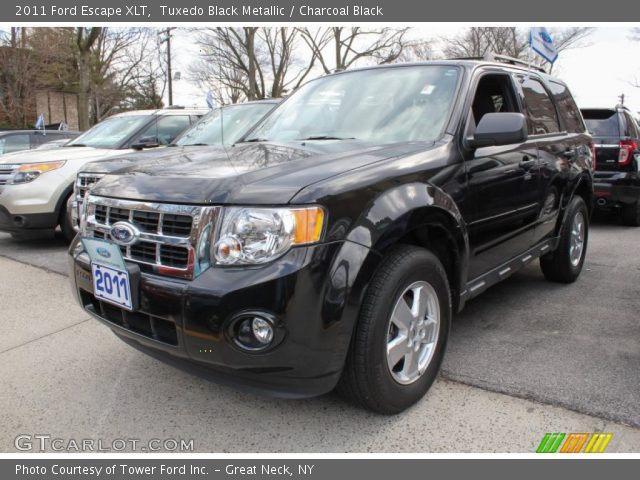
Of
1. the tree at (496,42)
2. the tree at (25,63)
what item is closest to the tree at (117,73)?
the tree at (25,63)

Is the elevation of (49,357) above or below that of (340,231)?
below

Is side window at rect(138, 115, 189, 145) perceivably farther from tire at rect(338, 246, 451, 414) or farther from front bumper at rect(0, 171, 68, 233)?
tire at rect(338, 246, 451, 414)

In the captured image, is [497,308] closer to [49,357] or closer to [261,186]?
[261,186]

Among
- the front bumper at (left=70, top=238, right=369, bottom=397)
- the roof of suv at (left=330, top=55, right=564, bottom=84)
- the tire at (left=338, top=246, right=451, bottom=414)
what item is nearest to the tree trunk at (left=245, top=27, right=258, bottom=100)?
the roof of suv at (left=330, top=55, right=564, bottom=84)

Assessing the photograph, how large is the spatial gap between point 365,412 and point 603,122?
7.00 m

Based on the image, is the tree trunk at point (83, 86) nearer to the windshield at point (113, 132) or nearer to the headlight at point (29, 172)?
the windshield at point (113, 132)

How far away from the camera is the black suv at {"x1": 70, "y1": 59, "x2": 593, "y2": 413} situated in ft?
6.63

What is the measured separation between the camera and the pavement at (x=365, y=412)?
2.37 meters

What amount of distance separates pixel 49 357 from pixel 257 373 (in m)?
1.89

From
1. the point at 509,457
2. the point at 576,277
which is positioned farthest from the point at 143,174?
the point at 576,277

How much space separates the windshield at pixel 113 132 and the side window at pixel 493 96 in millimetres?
4710

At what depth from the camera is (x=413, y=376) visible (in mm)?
2535

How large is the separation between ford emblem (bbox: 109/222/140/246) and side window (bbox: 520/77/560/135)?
2.89 meters

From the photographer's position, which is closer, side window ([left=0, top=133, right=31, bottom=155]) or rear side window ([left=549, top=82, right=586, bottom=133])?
rear side window ([left=549, top=82, right=586, bottom=133])
